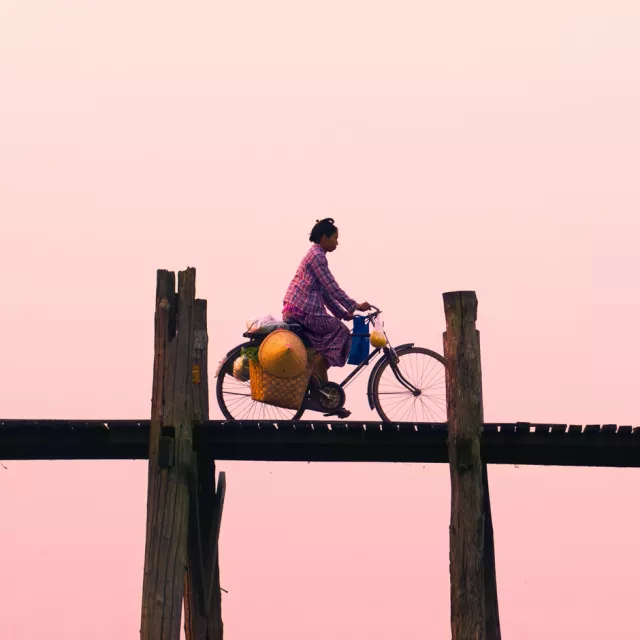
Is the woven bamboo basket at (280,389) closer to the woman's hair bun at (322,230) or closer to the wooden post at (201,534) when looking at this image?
the wooden post at (201,534)

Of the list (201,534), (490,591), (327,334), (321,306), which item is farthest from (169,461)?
(490,591)

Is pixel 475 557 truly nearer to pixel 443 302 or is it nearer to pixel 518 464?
pixel 518 464

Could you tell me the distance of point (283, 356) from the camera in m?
14.2

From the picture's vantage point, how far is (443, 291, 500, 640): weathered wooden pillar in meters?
12.9

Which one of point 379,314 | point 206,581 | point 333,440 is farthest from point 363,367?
point 206,581

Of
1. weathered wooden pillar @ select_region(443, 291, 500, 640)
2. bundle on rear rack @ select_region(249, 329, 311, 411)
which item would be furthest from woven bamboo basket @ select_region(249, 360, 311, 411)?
weathered wooden pillar @ select_region(443, 291, 500, 640)

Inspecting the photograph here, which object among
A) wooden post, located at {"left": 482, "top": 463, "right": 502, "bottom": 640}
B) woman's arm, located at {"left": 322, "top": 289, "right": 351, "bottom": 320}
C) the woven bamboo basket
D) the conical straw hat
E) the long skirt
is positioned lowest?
wooden post, located at {"left": 482, "top": 463, "right": 502, "bottom": 640}

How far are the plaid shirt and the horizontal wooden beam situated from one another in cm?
147

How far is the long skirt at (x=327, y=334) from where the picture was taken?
1462 cm

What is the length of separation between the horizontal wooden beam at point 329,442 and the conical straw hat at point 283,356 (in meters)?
0.76

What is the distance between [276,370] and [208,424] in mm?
913

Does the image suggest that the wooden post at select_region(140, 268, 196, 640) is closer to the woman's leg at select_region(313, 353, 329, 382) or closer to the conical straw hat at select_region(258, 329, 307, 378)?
the conical straw hat at select_region(258, 329, 307, 378)

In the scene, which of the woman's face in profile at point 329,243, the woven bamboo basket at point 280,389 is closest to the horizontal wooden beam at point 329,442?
the woven bamboo basket at point 280,389

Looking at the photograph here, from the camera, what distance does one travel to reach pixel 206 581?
47.2 feet
